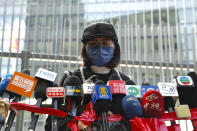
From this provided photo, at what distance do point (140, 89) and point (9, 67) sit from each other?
2.91 metres

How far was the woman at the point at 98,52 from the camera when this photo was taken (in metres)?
2.45

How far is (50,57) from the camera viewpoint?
15.2 ft

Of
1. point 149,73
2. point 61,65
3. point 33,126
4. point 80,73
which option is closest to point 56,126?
point 33,126

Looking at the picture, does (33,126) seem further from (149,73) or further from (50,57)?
(149,73)

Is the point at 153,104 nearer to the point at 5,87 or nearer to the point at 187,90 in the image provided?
the point at 187,90

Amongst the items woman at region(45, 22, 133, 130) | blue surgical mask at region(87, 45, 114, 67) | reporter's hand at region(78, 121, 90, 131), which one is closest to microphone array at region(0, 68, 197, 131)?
reporter's hand at region(78, 121, 90, 131)

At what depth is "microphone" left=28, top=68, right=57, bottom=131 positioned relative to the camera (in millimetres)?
2113

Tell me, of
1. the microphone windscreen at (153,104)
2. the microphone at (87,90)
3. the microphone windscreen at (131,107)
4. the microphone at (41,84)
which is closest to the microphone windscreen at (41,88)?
the microphone at (41,84)

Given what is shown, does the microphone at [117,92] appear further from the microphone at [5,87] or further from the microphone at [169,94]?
the microphone at [5,87]

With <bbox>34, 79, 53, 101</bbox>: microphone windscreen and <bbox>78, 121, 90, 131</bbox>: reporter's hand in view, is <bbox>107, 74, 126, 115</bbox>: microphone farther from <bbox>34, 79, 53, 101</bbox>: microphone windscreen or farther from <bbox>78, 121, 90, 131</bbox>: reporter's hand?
<bbox>34, 79, 53, 101</bbox>: microphone windscreen

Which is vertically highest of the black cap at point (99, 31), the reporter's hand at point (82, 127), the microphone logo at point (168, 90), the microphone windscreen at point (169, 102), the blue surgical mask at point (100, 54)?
the black cap at point (99, 31)

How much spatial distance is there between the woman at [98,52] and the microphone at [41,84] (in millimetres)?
236

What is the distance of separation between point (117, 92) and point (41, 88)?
2.12 feet

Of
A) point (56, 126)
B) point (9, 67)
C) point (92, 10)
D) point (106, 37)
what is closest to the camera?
point (56, 126)
